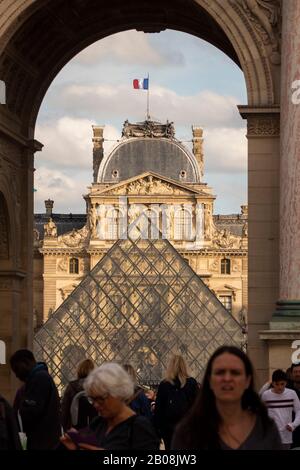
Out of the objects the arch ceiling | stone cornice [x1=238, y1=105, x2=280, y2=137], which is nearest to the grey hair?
stone cornice [x1=238, y1=105, x2=280, y2=137]

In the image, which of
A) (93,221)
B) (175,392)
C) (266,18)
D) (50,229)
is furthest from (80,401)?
(93,221)

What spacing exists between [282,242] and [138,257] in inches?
2303

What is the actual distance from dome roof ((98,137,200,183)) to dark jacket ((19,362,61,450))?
14110 centimetres

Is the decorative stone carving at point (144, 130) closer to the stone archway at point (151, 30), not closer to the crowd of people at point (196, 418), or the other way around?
the stone archway at point (151, 30)

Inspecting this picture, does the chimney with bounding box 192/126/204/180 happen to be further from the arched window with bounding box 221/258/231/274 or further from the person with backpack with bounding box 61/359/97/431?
the person with backpack with bounding box 61/359/97/431

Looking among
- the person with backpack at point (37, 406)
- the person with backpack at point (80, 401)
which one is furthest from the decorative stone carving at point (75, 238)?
the person with backpack at point (37, 406)

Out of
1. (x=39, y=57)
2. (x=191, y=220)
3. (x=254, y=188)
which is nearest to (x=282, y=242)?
(x=254, y=188)

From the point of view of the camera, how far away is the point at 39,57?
3612 cm

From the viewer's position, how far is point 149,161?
160 m

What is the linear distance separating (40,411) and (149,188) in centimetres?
13833

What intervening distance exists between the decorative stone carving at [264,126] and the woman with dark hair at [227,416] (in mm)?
20415

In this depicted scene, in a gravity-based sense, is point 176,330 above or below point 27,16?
below

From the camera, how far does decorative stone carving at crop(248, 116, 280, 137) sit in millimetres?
30531
